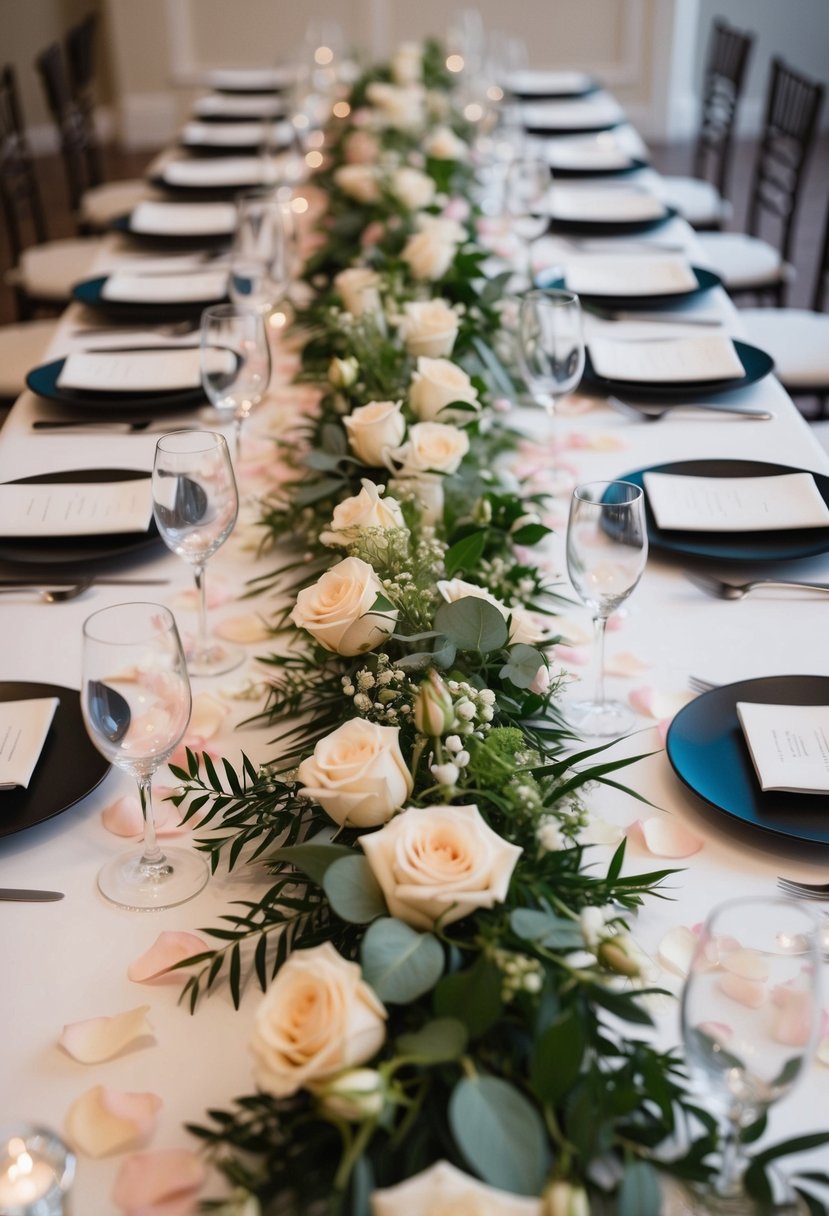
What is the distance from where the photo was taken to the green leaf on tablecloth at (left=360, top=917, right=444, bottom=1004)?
843mm

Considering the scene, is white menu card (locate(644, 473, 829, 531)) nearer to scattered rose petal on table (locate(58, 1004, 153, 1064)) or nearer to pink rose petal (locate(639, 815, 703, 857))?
pink rose petal (locate(639, 815, 703, 857))

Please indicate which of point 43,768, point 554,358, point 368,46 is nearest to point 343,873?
point 43,768

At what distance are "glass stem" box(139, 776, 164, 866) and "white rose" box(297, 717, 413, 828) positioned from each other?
0.57 feet

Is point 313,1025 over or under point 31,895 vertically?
over

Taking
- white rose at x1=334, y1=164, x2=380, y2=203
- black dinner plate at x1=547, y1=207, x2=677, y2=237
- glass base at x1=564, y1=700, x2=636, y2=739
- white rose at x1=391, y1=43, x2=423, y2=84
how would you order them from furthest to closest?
white rose at x1=391, y1=43, x2=423, y2=84 → black dinner plate at x1=547, y1=207, x2=677, y2=237 → white rose at x1=334, y1=164, x2=380, y2=203 → glass base at x1=564, y1=700, x2=636, y2=739

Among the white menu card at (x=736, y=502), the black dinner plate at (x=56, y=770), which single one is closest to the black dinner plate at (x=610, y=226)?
the white menu card at (x=736, y=502)

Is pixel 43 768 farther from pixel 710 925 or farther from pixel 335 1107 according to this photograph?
pixel 710 925

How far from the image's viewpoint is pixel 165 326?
2484 mm

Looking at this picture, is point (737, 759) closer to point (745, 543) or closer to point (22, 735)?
point (745, 543)

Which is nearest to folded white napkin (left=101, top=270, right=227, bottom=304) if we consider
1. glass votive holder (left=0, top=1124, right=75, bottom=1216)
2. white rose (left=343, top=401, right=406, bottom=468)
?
white rose (left=343, top=401, right=406, bottom=468)

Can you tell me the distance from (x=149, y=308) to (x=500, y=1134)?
2064mm

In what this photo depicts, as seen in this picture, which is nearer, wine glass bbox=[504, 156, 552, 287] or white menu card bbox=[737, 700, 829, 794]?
white menu card bbox=[737, 700, 829, 794]

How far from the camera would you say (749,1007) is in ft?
2.57

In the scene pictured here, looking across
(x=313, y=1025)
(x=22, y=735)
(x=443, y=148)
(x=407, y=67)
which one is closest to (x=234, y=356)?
(x=22, y=735)
